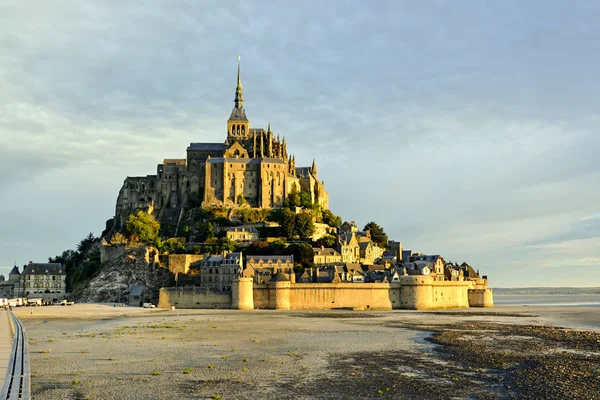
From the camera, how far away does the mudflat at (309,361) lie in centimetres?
2411

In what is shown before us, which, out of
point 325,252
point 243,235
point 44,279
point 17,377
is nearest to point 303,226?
point 325,252

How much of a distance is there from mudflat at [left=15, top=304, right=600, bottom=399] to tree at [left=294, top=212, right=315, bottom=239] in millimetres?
43212

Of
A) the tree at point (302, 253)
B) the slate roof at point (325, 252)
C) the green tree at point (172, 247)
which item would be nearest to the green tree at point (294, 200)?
the slate roof at point (325, 252)

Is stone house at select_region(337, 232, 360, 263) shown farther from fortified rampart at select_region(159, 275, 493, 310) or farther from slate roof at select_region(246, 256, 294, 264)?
fortified rampart at select_region(159, 275, 493, 310)

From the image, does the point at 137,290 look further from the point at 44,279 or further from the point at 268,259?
the point at 44,279

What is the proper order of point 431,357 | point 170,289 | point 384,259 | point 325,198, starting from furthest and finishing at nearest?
point 325,198
point 384,259
point 170,289
point 431,357

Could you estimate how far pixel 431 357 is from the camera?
33312 mm

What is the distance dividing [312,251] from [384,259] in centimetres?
1390

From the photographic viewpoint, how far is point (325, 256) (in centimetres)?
8975

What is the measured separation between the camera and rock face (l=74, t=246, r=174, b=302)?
8550 cm

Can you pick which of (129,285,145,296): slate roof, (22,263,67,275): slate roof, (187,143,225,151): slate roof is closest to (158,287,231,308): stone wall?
(129,285,145,296): slate roof

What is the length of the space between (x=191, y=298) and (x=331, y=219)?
39113 millimetres

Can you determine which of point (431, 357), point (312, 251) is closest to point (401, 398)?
point (431, 357)

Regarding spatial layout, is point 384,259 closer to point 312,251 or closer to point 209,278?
point 312,251
